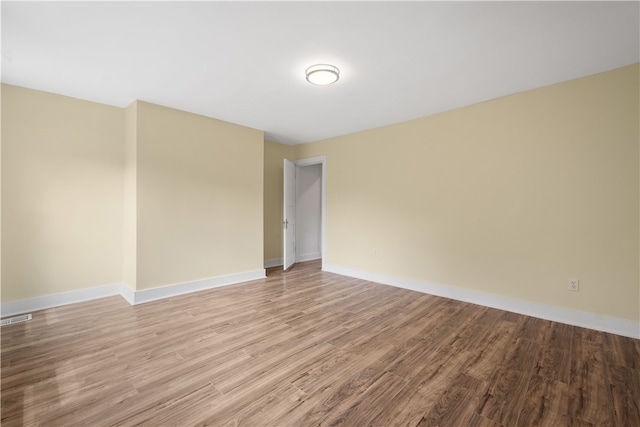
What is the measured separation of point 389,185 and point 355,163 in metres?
0.81

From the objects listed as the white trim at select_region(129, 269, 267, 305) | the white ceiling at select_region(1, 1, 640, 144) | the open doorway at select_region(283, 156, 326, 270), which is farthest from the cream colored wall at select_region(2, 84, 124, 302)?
the open doorway at select_region(283, 156, 326, 270)

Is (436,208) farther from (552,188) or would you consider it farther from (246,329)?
(246,329)

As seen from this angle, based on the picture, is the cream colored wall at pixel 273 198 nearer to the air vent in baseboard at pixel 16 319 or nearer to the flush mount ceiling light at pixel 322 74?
the flush mount ceiling light at pixel 322 74

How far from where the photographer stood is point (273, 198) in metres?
5.78

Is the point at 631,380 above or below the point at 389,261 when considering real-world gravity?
below

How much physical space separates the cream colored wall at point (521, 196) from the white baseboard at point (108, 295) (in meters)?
2.74

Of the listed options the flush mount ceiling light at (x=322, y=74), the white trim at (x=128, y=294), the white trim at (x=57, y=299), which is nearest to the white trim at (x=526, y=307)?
the flush mount ceiling light at (x=322, y=74)

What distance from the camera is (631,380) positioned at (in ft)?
6.43

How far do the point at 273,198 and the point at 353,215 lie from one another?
1.78m

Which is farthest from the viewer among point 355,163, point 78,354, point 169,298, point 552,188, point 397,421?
point 355,163

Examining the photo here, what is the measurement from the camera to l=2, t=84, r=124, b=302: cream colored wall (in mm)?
3086

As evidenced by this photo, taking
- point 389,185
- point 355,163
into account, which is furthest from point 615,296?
point 355,163

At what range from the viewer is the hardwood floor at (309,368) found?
5.39 feet

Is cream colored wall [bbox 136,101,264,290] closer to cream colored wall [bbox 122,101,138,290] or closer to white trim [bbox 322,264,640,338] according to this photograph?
cream colored wall [bbox 122,101,138,290]
